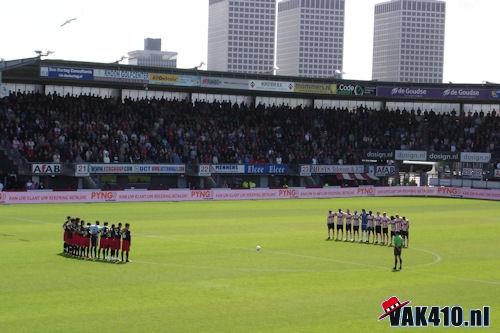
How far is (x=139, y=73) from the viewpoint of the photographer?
69375 millimetres

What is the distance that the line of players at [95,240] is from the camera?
2992 centimetres

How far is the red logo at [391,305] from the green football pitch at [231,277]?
0.99ft

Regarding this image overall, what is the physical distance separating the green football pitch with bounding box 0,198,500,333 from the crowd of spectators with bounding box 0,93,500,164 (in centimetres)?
1679

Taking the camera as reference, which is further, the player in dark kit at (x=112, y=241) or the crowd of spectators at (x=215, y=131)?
the crowd of spectators at (x=215, y=131)

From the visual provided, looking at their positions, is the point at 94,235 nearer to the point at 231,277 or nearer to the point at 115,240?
the point at 115,240

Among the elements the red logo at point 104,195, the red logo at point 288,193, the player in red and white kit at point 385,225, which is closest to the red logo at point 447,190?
the red logo at point 288,193

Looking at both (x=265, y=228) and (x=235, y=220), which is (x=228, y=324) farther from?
(x=235, y=220)

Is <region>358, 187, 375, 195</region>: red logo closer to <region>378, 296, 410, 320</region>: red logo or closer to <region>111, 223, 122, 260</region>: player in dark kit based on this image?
<region>111, 223, 122, 260</region>: player in dark kit

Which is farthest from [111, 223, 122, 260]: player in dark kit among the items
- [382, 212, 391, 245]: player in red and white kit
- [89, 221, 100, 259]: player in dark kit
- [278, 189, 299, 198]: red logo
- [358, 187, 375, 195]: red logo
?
[358, 187, 375, 195]: red logo

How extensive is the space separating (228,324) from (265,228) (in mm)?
23640

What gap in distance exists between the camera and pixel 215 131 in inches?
2931

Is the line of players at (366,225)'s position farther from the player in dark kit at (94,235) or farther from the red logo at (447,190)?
the red logo at (447,190)

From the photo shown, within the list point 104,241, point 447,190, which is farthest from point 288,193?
point 104,241

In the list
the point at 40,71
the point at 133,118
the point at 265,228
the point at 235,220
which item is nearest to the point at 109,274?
the point at 265,228
